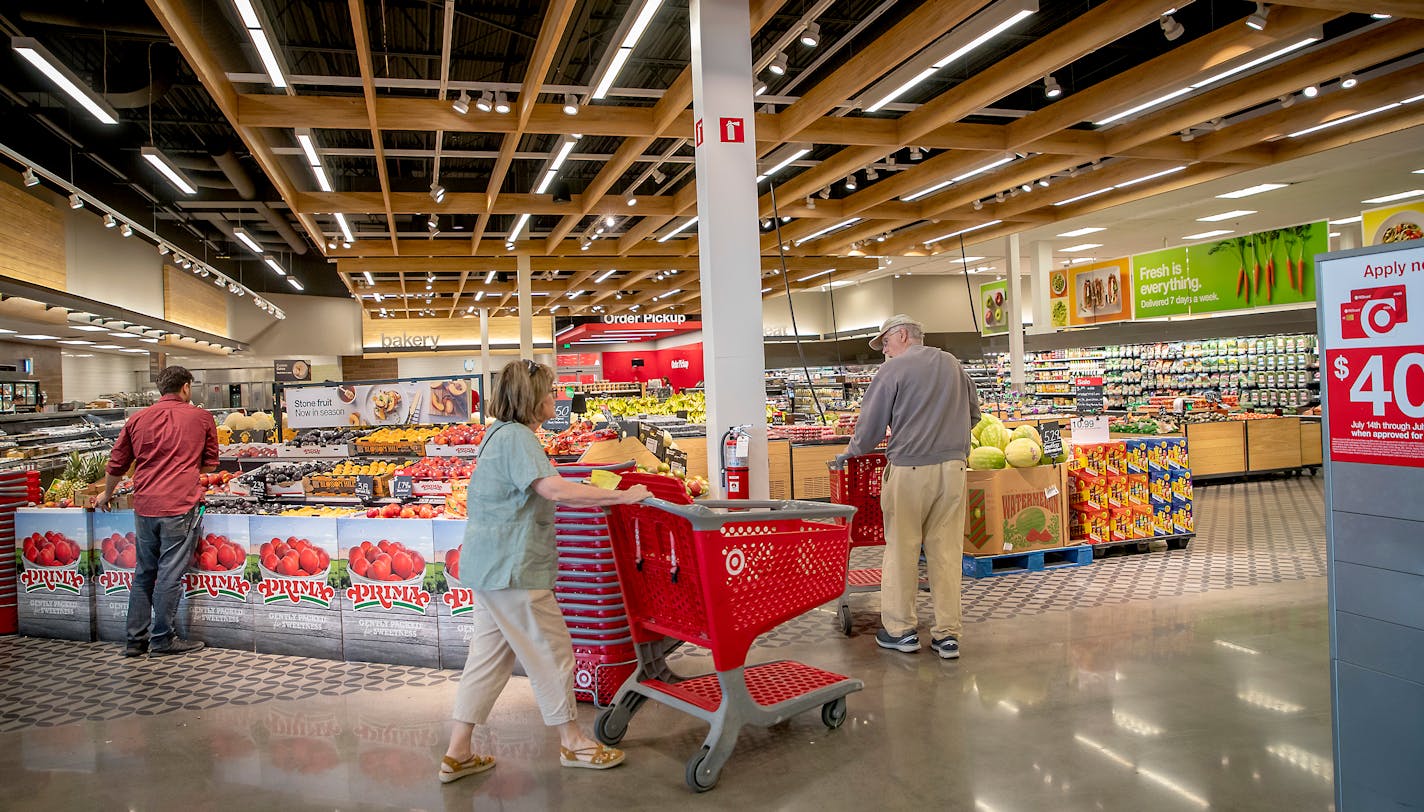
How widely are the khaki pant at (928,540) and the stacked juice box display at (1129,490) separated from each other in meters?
2.67

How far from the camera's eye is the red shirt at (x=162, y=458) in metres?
5.11

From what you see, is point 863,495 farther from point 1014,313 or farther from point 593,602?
point 1014,313

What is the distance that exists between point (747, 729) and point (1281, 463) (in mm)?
11092

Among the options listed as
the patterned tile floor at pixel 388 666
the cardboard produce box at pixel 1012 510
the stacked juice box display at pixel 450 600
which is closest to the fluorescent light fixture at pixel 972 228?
the patterned tile floor at pixel 388 666

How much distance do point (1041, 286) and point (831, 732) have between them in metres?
15.3

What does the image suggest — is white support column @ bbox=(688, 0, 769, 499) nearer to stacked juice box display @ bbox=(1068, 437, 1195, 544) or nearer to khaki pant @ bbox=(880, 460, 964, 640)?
khaki pant @ bbox=(880, 460, 964, 640)

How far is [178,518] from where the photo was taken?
515 centimetres

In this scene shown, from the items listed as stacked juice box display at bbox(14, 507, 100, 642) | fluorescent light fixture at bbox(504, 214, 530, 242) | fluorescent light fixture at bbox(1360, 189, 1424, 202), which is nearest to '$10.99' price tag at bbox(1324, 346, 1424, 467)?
stacked juice box display at bbox(14, 507, 100, 642)

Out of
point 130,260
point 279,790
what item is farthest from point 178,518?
point 130,260

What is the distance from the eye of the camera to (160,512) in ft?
16.7

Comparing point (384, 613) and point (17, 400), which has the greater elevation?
point (17, 400)

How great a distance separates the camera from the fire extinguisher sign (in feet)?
6.97

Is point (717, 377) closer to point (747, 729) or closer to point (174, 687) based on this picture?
point (747, 729)

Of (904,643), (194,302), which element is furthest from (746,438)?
(194,302)
